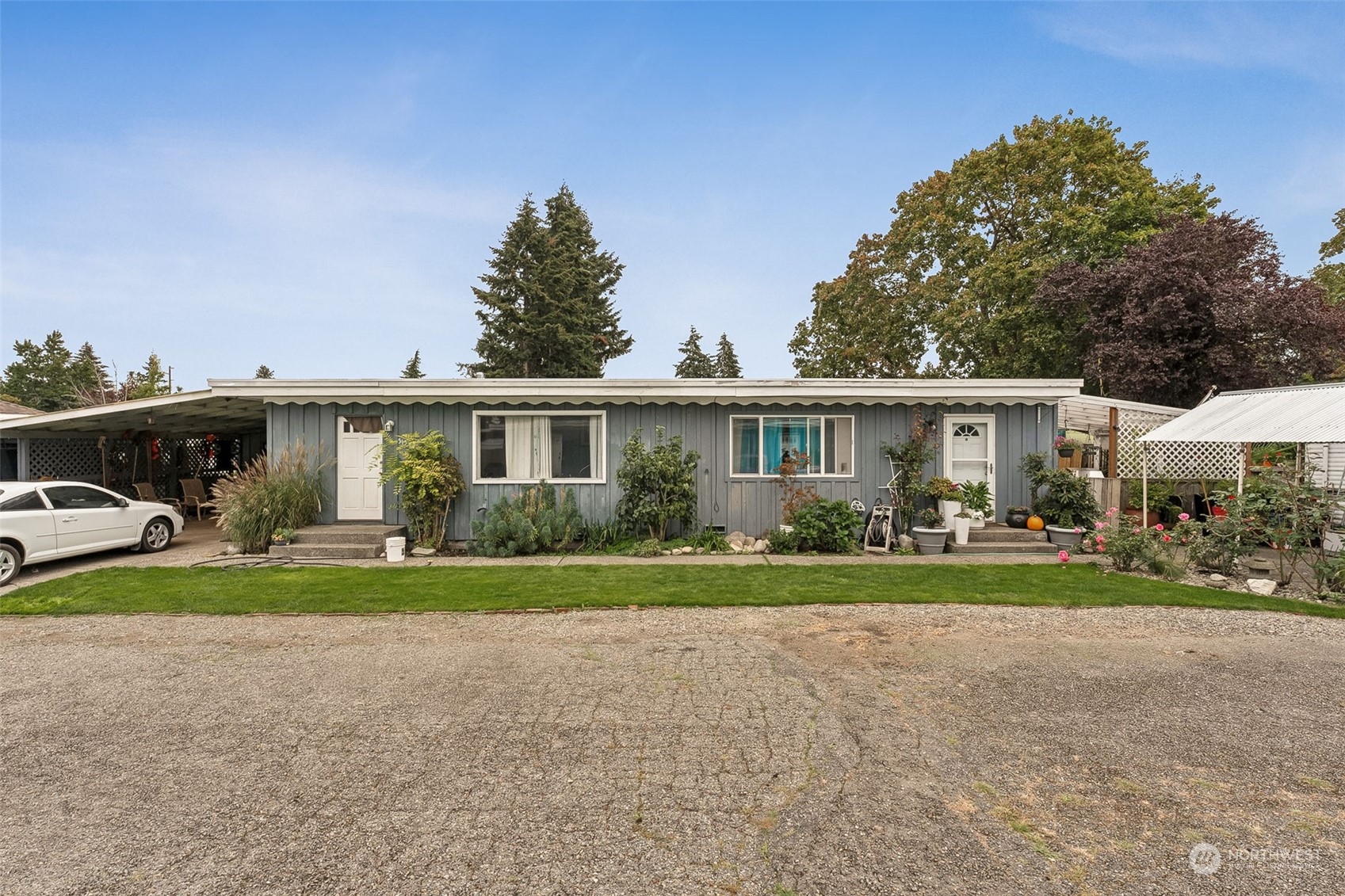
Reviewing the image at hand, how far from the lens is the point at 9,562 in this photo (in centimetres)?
746

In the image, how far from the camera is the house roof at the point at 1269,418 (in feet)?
24.8

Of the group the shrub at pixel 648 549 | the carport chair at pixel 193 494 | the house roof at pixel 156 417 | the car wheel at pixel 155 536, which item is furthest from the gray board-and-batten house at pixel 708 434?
the carport chair at pixel 193 494

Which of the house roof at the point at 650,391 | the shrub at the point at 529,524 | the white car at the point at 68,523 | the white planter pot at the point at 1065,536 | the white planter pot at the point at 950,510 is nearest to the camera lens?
the white car at the point at 68,523

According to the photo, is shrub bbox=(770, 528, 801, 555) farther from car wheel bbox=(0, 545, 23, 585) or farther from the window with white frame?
car wheel bbox=(0, 545, 23, 585)

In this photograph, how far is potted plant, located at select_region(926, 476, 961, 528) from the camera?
9789 millimetres

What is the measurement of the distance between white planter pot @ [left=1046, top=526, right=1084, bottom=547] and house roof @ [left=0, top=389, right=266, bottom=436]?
13978mm

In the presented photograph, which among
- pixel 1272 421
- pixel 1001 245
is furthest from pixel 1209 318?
pixel 1272 421

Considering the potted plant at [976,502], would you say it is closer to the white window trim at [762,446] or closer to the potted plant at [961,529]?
the potted plant at [961,529]

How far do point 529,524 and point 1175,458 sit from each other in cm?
1220

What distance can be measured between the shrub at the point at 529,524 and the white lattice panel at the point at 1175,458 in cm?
1054

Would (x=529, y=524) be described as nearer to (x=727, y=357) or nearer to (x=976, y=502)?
(x=976, y=502)

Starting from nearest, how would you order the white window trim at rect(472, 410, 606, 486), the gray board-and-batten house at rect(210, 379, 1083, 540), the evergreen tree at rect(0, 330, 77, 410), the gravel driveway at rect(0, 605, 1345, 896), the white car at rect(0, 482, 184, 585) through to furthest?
the gravel driveway at rect(0, 605, 1345, 896) < the white car at rect(0, 482, 184, 585) < the gray board-and-batten house at rect(210, 379, 1083, 540) < the white window trim at rect(472, 410, 606, 486) < the evergreen tree at rect(0, 330, 77, 410)

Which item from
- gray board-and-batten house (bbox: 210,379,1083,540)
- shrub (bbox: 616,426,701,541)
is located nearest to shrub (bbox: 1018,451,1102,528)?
gray board-and-batten house (bbox: 210,379,1083,540)

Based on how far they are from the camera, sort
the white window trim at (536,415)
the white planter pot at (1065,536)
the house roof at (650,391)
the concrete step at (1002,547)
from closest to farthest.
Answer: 1. the white planter pot at (1065,536)
2. the concrete step at (1002,547)
3. the house roof at (650,391)
4. the white window trim at (536,415)
